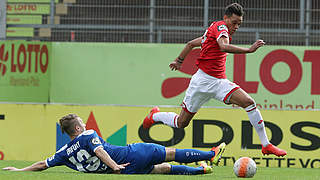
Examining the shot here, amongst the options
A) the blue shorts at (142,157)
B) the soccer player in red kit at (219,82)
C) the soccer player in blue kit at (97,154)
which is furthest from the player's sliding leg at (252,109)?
the blue shorts at (142,157)

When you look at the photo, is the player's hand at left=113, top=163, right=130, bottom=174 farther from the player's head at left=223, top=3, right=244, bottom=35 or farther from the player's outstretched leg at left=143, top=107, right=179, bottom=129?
the player's head at left=223, top=3, right=244, bottom=35

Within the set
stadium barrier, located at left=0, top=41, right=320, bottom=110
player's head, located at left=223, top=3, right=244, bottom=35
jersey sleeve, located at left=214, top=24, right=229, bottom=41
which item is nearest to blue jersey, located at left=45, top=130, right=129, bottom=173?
jersey sleeve, located at left=214, top=24, right=229, bottom=41

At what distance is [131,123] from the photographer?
9602 mm

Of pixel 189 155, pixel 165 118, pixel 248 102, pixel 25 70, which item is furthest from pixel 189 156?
pixel 25 70

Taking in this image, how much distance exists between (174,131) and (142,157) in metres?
3.33

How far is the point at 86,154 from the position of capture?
19.9 feet

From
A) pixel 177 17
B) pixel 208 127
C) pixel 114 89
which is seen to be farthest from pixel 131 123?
pixel 177 17

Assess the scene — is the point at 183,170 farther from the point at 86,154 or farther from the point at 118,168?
the point at 86,154

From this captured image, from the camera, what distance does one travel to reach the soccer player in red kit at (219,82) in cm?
666

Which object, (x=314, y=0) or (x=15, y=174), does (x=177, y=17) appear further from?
(x=15, y=174)

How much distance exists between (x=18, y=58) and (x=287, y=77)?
17.0 feet

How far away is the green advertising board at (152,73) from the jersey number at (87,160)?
5263mm

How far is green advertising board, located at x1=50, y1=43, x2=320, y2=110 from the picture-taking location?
37.4 ft

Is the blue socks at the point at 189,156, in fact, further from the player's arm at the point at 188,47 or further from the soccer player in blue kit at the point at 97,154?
the player's arm at the point at 188,47
